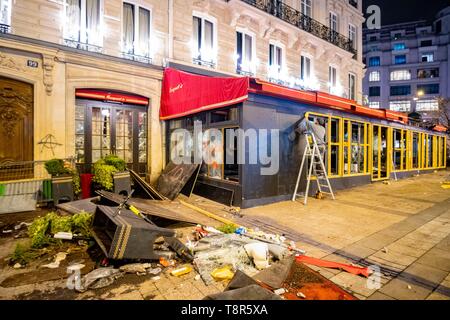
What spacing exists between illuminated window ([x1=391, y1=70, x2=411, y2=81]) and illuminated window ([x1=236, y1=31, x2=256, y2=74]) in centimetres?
5114

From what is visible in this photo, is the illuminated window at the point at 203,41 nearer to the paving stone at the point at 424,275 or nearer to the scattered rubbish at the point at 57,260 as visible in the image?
the scattered rubbish at the point at 57,260

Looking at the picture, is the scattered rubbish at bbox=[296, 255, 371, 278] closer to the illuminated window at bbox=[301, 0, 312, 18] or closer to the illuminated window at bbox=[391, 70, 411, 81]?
the illuminated window at bbox=[301, 0, 312, 18]

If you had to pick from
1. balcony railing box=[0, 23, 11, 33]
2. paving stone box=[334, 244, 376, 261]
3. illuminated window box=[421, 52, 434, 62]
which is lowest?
paving stone box=[334, 244, 376, 261]

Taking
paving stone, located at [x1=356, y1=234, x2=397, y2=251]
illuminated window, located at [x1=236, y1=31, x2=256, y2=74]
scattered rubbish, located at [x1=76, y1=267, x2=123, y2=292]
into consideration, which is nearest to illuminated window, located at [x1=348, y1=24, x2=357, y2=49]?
illuminated window, located at [x1=236, y1=31, x2=256, y2=74]

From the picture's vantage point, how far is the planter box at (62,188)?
22.5ft

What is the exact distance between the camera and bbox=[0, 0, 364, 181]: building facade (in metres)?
7.82

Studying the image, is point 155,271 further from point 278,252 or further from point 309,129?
point 309,129

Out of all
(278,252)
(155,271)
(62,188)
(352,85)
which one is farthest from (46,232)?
(352,85)

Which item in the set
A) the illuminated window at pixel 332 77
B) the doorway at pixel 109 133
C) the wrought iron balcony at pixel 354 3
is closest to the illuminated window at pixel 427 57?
the wrought iron balcony at pixel 354 3

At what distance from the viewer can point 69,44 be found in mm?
8672

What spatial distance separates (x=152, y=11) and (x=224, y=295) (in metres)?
11.6
